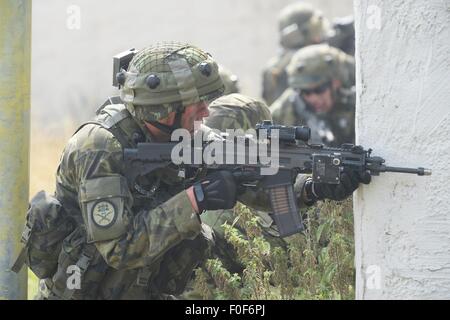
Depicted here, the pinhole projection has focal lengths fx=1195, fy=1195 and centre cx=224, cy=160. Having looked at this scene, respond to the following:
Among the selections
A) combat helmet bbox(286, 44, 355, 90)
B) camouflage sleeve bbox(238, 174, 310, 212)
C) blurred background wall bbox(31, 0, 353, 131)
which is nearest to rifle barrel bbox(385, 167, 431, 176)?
camouflage sleeve bbox(238, 174, 310, 212)

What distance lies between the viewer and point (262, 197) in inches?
222

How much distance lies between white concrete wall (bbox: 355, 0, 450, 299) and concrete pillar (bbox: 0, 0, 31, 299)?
1.86 m

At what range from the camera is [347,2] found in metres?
19.4

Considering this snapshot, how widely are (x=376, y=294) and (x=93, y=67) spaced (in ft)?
42.5

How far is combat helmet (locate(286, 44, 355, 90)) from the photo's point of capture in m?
10.7

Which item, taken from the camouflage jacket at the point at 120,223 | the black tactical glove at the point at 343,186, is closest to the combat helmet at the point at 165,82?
the camouflage jacket at the point at 120,223

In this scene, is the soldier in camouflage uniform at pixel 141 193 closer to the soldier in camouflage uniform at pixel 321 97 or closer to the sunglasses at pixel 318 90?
the soldier in camouflage uniform at pixel 321 97

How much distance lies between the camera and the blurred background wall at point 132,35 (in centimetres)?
1683

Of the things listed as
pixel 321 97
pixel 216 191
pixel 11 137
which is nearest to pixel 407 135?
pixel 216 191

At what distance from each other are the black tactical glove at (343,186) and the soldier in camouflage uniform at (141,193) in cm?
1

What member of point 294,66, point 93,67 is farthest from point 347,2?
point 294,66

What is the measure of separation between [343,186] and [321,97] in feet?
19.5

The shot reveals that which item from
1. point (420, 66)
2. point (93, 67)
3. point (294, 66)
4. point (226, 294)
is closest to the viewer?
point (420, 66)
